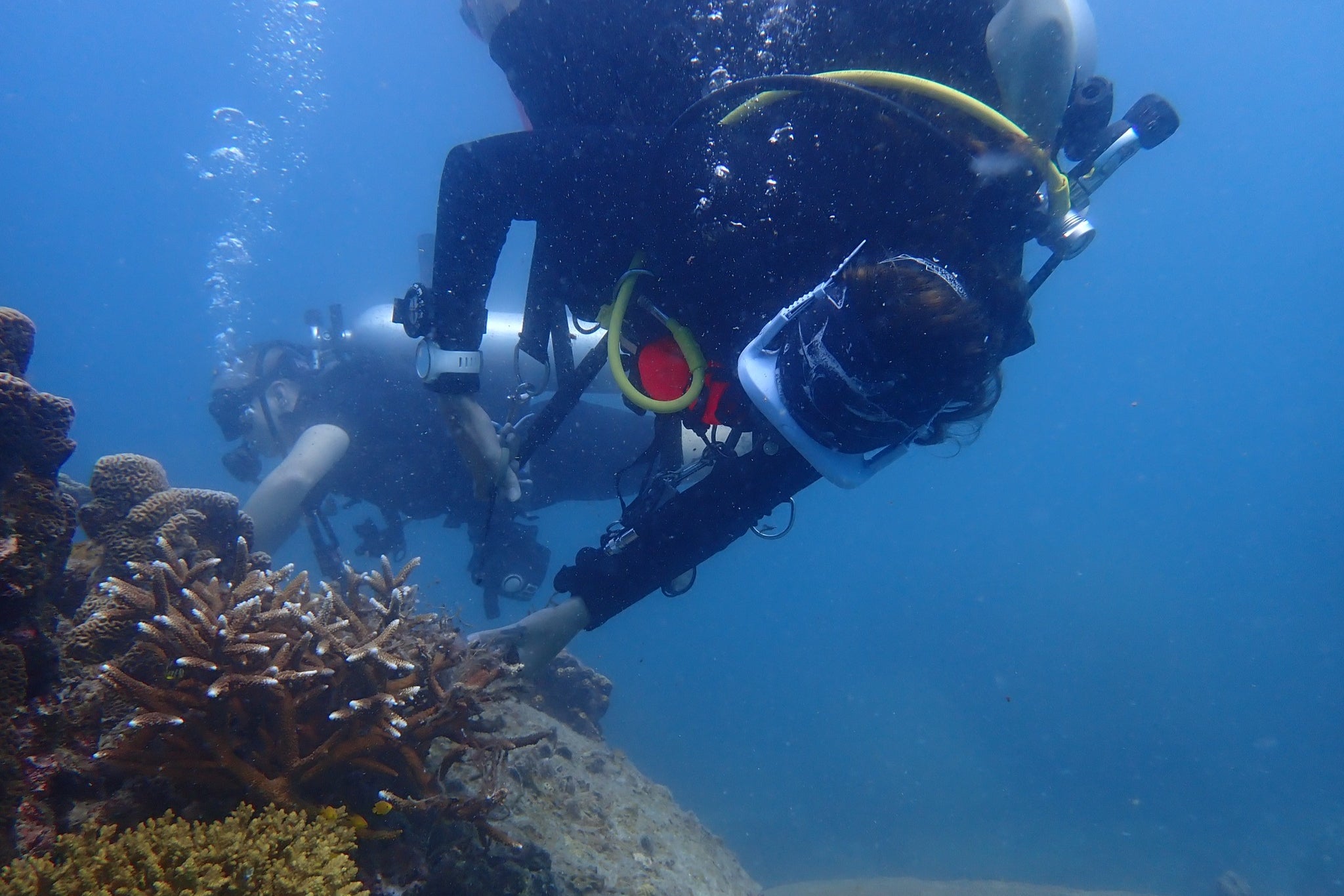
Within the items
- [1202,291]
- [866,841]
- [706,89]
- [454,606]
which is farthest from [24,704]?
[1202,291]

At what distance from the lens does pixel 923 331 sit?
1.96 meters

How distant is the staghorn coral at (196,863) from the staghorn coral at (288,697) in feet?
0.92

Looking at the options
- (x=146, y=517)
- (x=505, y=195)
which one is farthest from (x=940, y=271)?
(x=146, y=517)

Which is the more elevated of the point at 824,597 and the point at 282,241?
the point at 282,241

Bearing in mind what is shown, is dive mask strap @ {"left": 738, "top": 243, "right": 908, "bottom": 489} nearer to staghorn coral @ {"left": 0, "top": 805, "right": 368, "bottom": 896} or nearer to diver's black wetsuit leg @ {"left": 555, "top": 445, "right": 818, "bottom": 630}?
diver's black wetsuit leg @ {"left": 555, "top": 445, "right": 818, "bottom": 630}

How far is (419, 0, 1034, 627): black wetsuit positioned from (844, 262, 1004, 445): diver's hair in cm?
25

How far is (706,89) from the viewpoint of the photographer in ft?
9.08

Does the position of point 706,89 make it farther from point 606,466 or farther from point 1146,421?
point 1146,421

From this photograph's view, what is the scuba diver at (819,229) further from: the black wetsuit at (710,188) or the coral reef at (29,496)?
the coral reef at (29,496)

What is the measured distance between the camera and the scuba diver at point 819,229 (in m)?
2.12

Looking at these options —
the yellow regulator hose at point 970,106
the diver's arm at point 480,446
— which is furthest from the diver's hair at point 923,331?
the diver's arm at point 480,446

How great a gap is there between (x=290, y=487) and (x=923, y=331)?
633 centimetres

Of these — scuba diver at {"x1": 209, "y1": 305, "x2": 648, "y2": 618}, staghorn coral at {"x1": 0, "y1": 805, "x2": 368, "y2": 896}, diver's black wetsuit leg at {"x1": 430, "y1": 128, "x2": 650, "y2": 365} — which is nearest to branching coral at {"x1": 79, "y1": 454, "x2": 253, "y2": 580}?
diver's black wetsuit leg at {"x1": 430, "y1": 128, "x2": 650, "y2": 365}

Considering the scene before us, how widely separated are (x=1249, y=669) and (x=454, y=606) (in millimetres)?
80030
